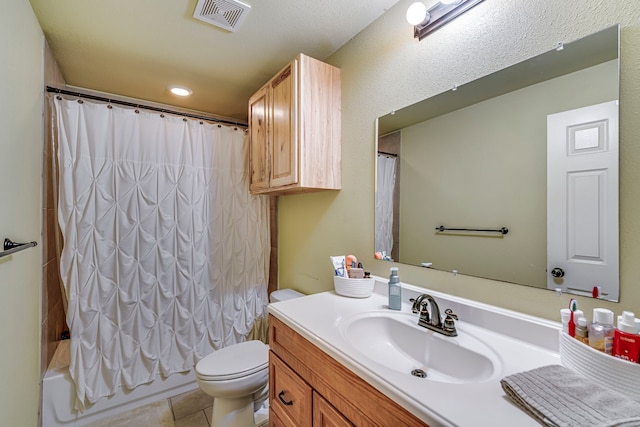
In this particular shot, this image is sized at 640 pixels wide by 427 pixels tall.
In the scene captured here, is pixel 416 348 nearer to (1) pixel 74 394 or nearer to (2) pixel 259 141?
(2) pixel 259 141

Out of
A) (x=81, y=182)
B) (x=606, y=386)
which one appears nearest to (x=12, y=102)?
(x=81, y=182)

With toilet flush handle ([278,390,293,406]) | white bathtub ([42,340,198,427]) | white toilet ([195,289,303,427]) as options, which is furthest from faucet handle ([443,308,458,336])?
white bathtub ([42,340,198,427])

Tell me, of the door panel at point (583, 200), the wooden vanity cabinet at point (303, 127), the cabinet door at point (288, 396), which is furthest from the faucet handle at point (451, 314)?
the wooden vanity cabinet at point (303, 127)

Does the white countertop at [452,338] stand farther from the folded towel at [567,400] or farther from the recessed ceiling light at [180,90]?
the recessed ceiling light at [180,90]

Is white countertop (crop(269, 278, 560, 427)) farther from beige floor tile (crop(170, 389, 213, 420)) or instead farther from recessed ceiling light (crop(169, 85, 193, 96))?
recessed ceiling light (crop(169, 85, 193, 96))

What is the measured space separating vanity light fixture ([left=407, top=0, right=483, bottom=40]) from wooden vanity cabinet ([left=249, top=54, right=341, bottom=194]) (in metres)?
0.56

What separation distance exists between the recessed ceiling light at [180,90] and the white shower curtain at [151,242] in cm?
35

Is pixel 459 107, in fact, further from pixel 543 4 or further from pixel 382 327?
pixel 382 327

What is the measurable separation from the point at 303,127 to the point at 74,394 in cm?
210

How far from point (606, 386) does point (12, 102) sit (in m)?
2.12

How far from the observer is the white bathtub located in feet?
5.19

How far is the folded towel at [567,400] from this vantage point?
0.47 metres

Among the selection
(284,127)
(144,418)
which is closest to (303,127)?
(284,127)

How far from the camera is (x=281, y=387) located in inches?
43.3
